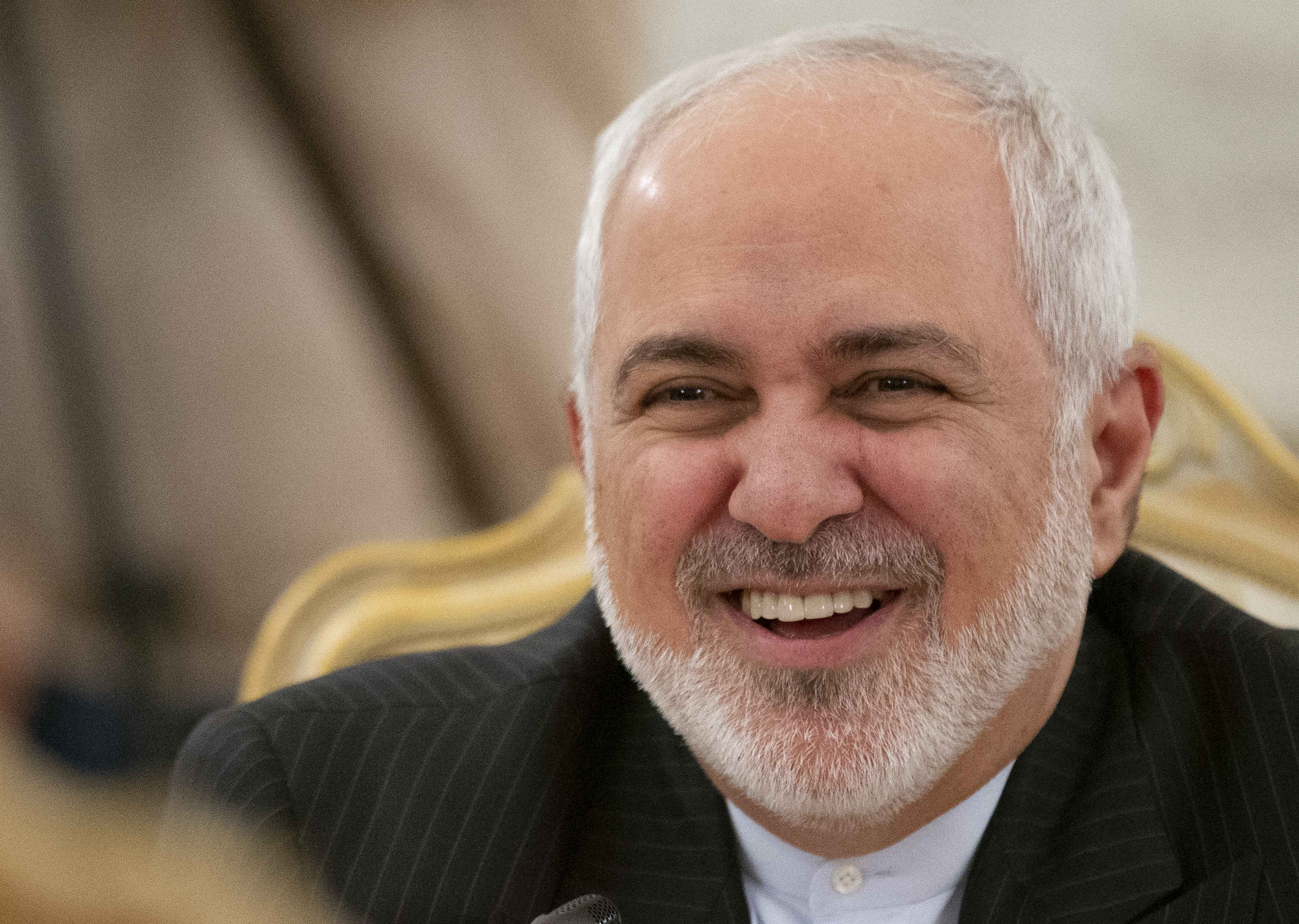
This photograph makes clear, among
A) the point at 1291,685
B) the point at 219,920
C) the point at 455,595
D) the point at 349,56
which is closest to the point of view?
the point at 219,920

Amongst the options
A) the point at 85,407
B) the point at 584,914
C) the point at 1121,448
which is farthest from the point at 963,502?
the point at 85,407

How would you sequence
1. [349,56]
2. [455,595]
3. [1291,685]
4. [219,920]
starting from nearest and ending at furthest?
[219,920], [1291,685], [349,56], [455,595]

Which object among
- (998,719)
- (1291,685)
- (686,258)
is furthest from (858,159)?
(1291,685)

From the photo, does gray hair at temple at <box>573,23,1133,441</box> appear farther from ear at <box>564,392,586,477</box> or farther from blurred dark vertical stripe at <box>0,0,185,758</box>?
blurred dark vertical stripe at <box>0,0,185,758</box>

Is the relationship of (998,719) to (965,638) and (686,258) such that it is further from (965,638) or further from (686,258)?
(686,258)

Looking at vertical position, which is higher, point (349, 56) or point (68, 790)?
point (349, 56)

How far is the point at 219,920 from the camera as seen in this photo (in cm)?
64

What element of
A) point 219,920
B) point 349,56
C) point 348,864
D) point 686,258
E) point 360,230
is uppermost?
point 349,56

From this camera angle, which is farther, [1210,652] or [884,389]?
[1210,652]

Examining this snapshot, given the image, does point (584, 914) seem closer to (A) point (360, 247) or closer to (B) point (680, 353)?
A: (B) point (680, 353)

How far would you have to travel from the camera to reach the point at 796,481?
1.06 m

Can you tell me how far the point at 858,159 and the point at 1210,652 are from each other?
0.73 meters

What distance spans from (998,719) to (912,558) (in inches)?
11.0

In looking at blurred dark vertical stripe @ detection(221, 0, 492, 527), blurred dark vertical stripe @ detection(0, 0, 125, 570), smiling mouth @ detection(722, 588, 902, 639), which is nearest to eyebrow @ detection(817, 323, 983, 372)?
smiling mouth @ detection(722, 588, 902, 639)
